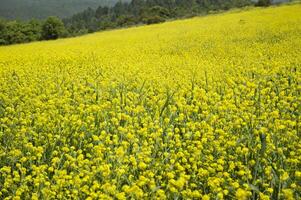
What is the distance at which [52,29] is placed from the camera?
1988 inches

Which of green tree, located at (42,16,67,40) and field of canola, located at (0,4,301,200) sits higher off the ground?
field of canola, located at (0,4,301,200)

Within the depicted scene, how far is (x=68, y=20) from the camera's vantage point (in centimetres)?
12000

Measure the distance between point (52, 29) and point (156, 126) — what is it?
154 feet

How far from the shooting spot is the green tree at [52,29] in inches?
1992

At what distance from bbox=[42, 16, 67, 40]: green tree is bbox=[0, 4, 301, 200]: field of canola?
3739 centimetres

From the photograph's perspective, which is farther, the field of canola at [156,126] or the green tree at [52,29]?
the green tree at [52,29]

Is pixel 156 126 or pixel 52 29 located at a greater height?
pixel 156 126

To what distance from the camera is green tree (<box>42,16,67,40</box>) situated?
1992 inches

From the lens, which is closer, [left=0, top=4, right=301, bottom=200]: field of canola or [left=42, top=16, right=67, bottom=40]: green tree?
[left=0, top=4, right=301, bottom=200]: field of canola

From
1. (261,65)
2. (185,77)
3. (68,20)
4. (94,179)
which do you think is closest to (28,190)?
(94,179)

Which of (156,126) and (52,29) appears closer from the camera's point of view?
(156,126)

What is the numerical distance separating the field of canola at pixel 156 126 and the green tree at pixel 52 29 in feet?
123

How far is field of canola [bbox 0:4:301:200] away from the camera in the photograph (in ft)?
15.0

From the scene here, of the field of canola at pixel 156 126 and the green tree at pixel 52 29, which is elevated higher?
the field of canola at pixel 156 126
